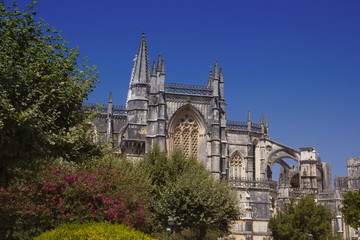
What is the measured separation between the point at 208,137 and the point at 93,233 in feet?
94.0

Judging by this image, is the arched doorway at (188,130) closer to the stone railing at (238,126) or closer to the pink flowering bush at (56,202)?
the stone railing at (238,126)

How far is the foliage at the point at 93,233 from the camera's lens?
16.4 metres

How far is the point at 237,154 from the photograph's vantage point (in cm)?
4994

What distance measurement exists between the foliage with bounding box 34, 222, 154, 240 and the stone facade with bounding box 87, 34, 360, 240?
71.7ft

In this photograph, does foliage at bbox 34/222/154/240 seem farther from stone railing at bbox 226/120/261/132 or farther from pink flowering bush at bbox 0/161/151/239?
stone railing at bbox 226/120/261/132

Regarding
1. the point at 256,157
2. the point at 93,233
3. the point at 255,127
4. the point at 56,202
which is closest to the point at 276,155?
the point at 256,157

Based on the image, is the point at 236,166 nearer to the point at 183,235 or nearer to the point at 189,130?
the point at 189,130

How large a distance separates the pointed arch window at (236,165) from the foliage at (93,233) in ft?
107

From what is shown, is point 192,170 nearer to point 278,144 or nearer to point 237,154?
point 237,154

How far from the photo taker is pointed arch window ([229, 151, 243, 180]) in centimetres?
4934

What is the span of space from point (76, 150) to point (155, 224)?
429 inches

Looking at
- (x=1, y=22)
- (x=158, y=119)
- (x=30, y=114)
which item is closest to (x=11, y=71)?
(x=30, y=114)

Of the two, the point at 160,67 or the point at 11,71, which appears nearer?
the point at 11,71

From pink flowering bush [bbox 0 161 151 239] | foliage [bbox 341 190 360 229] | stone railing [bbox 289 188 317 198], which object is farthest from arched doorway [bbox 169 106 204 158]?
pink flowering bush [bbox 0 161 151 239]
